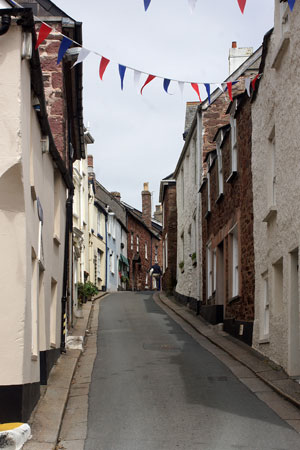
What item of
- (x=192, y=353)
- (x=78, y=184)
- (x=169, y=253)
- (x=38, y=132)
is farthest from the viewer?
(x=169, y=253)

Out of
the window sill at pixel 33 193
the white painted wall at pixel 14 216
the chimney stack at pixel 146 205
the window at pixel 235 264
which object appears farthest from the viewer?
the chimney stack at pixel 146 205

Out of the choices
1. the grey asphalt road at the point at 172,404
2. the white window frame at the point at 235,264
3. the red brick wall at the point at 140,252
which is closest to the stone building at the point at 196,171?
the white window frame at the point at 235,264

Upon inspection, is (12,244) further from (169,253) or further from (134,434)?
(169,253)

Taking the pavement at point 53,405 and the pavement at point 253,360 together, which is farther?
the pavement at point 253,360

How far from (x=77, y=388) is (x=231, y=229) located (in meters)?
7.52

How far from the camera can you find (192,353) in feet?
51.3

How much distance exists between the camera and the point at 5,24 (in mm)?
8812

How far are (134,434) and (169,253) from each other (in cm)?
2614

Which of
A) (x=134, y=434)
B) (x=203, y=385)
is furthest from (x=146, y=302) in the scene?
(x=134, y=434)

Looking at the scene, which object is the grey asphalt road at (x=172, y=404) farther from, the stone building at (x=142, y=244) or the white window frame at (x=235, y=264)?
the stone building at (x=142, y=244)

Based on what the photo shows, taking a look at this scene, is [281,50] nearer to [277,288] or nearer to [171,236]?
[277,288]

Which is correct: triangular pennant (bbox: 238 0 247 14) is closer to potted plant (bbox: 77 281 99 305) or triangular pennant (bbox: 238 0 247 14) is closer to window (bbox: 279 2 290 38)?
window (bbox: 279 2 290 38)

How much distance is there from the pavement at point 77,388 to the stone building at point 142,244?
34.1 meters

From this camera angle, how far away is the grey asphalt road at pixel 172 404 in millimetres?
8508
